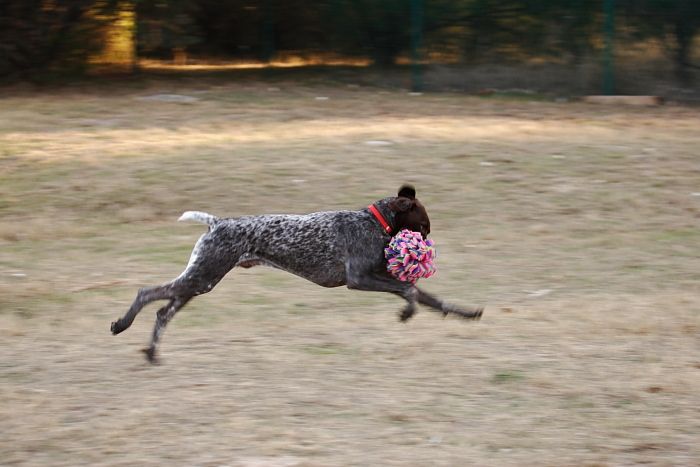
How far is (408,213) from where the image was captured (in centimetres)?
673

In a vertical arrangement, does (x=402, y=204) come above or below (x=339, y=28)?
below

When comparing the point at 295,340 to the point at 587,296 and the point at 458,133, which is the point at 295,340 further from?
the point at 458,133

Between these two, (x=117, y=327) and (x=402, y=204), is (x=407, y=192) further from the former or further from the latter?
(x=117, y=327)

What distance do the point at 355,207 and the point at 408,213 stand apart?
4859mm

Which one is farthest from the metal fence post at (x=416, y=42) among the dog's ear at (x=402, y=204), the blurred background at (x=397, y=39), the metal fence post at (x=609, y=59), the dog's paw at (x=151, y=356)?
the dog's paw at (x=151, y=356)

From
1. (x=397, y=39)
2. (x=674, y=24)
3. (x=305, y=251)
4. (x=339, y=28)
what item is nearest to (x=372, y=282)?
(x=305, y=251)

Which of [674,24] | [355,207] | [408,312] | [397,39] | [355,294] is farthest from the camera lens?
[397,39]

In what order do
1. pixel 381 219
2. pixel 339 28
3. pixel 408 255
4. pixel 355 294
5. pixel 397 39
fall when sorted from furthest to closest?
pixel 339 28, pixel 397 39, pixel 355 294, pixel 381 219, pixel 408 255

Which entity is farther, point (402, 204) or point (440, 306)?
point (440, 306)

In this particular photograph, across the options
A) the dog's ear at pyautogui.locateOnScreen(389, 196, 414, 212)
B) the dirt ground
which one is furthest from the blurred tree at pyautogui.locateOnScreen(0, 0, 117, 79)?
the dog's ear at pyautogui.locateOnScreen(389, 196, 414, 212)

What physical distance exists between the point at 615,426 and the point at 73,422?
277cm

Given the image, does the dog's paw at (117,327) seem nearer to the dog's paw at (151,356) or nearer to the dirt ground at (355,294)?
the dirt ground at (355,294)

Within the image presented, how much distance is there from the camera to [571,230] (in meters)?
11.0

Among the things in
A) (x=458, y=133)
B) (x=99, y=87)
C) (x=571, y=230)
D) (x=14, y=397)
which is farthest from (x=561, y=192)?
(x=99, y=87)
